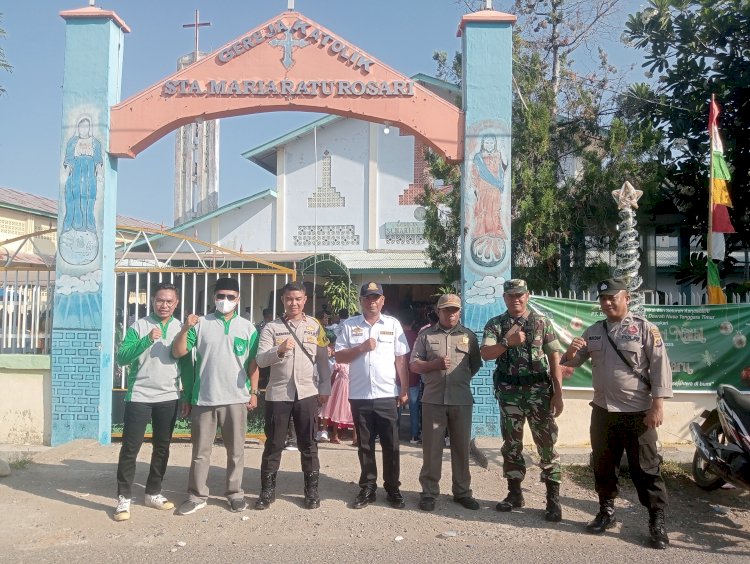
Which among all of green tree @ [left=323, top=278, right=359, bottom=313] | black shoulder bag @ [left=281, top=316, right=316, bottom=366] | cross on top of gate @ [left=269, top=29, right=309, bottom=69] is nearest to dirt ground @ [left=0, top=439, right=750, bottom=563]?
black shoulder bag @ [left=281, top=316, right=316, bottom=366]

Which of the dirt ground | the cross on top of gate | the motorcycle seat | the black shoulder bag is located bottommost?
the dirt ground

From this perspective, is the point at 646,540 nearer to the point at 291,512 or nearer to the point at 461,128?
the point at 291,512

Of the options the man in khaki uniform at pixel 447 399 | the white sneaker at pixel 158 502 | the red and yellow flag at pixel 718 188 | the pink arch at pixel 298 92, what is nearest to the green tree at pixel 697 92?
the red and yellow flag at pixel 718 188

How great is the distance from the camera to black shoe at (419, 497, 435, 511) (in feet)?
17.9

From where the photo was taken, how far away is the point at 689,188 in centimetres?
1109

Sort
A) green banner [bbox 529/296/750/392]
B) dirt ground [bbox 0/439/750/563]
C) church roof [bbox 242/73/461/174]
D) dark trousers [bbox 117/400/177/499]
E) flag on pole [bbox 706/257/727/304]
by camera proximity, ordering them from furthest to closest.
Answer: church roof [bbox 242/73/461/174] < flag on pole [bbox 706/257/727/304] < green banner [bbox 529/296/750/392] < dark trousers [bbox 117/400/177/499] < dirt ground [bbox 0/439/750/563]

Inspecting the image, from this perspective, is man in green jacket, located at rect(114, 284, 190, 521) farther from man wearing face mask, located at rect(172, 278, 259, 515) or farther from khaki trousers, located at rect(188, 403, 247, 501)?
khaki trousers, located at rect(188, 403, 247, 501)

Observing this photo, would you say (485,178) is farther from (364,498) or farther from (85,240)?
(85,240)

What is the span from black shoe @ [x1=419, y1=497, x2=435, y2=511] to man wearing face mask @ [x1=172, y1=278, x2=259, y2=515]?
1.40m

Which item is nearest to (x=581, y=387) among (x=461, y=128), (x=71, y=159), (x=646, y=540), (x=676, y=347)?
(x=676, y=347)

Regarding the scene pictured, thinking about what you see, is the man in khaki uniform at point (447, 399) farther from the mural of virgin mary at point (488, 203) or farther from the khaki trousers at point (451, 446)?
the mural of virgin mary at point (488, 203)

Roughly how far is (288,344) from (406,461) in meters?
2.28

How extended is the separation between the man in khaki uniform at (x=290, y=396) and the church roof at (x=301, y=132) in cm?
1091

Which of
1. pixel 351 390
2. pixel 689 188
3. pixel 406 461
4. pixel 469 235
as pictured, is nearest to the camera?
pixel 351 390
